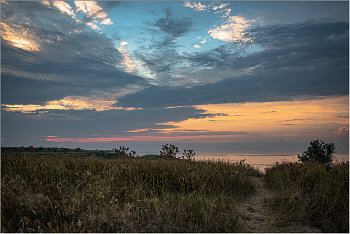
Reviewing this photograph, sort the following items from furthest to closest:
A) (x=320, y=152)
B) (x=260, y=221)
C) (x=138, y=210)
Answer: (x=320, y=152), (x=260, y=221), (x=138, y=210)

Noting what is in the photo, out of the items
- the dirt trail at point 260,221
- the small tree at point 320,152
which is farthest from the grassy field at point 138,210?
the small tree at point 320,152

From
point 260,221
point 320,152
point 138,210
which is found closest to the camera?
point 138,210

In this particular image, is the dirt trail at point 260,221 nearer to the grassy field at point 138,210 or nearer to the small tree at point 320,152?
the grassy field at point 138,210

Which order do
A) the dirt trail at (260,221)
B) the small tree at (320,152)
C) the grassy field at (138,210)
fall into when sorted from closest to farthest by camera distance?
the grassy field at (138,210), the dirt trail at (260,221), the small tree at (320,152)

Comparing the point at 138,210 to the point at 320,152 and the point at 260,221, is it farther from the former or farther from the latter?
the point at 320,152

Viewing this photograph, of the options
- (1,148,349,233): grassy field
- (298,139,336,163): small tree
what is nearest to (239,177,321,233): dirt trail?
(1,148,349,233): grassy field

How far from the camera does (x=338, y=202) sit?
495 cm

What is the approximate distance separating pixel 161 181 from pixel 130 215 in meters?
2.16

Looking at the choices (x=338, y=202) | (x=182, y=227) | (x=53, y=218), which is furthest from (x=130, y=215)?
(x=338, y=202)

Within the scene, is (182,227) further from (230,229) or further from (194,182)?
(194,182)

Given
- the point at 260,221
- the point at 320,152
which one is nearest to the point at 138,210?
the point at 260,221

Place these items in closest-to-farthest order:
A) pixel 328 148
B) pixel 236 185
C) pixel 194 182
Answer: pixel 194 182 < pixel 236 185 < pixel 328 148

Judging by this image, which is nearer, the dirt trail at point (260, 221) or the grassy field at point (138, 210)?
the grassy field at point (138, 210)

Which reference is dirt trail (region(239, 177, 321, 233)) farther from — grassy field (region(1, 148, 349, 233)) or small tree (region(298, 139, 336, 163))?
small tree (region(298, 139, 336, 163))
